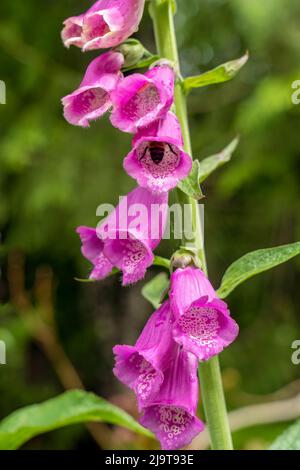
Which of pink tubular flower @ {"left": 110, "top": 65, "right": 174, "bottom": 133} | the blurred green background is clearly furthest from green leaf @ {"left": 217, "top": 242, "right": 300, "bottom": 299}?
the blurred green background

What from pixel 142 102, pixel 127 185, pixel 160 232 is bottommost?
pixel 160 232

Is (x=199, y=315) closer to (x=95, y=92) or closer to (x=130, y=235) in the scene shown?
(x=130, y=235)

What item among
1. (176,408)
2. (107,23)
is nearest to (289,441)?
(176,408)

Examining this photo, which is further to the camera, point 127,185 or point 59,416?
point 127,185

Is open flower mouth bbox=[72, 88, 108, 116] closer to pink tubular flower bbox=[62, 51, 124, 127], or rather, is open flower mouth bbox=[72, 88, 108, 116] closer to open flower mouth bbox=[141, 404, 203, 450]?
pink tubular flower bbox=[62, 51, 124, 127]

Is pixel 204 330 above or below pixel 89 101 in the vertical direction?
below

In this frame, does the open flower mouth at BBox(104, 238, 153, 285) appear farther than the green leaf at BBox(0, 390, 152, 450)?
No

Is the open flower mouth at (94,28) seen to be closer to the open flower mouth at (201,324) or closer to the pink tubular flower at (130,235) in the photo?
the pink tubular flower at (130,235)

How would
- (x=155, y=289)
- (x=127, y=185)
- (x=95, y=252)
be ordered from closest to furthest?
(x=95, y=252) < (x=155, y=289) < (x=127, y=185)
